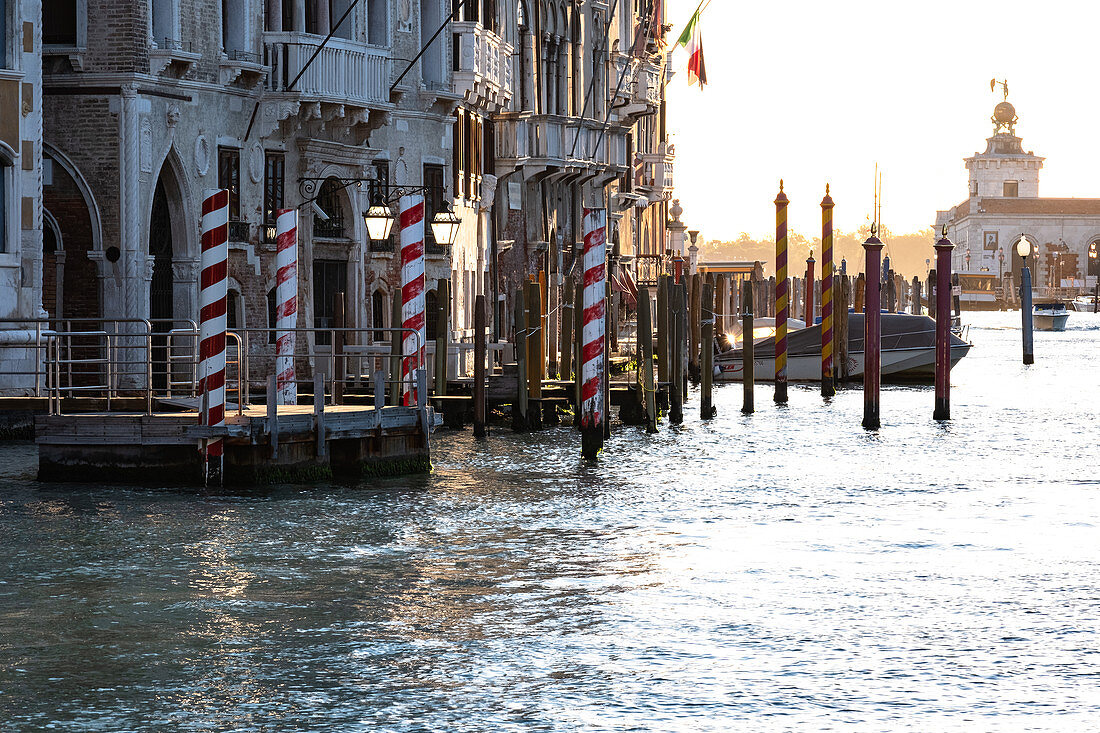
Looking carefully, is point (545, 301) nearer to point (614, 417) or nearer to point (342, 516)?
point (614, 417)

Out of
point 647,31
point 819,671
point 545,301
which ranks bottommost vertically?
point 819,671

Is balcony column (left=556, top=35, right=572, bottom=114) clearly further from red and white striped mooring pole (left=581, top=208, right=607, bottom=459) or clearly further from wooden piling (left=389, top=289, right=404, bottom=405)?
red and white striped mooring pole (left=581, top=208, right=607, bottom=459)

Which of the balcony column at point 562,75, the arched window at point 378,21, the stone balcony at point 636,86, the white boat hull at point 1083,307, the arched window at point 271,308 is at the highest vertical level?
Answer: the stone balcony at point 636,86

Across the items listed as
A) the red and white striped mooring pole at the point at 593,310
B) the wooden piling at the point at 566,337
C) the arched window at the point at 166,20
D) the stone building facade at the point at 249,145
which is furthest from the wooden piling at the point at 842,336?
the red and white striped mooring pole at the point at 593,310

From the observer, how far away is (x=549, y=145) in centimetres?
3703

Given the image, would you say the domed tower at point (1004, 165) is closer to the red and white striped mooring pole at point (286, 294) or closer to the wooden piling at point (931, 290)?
the wooden piling at point (931, 290)

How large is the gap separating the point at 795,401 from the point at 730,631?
819 inches

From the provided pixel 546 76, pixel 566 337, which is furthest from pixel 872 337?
pixel 546 76

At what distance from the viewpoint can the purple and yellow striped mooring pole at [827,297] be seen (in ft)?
99.8

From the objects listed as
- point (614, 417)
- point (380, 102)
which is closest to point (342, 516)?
point (614, 417)

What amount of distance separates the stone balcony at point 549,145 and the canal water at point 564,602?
1739 centimetres

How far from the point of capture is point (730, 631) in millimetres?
9906

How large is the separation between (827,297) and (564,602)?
2048cm

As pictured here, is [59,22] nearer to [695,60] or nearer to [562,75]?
[562,75]
